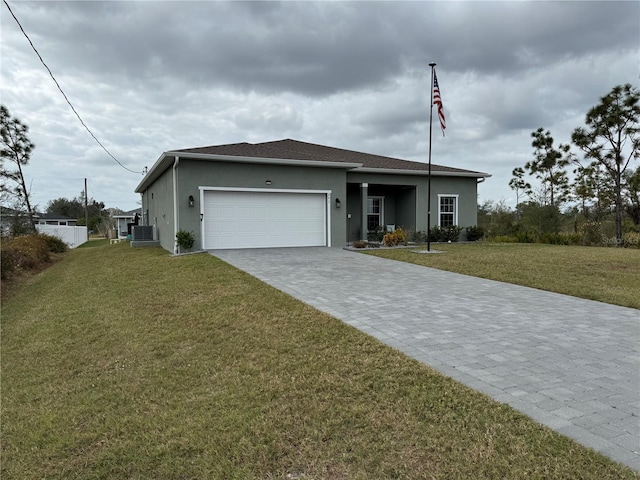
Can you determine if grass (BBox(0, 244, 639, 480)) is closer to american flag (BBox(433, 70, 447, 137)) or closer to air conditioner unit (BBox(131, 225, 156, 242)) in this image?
american flag (BBox(433, 70, 447, 137))

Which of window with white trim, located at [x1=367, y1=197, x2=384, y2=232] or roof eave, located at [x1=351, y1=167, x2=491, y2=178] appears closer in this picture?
roof eave, located at [x1=351, y1=167, x2=491, y2=178]

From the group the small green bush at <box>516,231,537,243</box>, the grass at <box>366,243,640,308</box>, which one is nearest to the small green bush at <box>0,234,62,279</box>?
the grass at <box>366,243,640,308</box>

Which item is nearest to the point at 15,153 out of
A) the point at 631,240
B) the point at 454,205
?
the point at 454,205

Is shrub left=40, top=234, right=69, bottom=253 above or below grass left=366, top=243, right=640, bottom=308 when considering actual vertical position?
above

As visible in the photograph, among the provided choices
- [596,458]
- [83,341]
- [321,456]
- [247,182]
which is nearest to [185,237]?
[247,182]

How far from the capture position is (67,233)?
26.6m

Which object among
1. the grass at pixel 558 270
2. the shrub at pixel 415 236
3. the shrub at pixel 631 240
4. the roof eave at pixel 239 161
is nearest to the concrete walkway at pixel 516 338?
the grass at pixel 558 270

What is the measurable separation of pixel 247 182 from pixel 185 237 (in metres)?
2.89

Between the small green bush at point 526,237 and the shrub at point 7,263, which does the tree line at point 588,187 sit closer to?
the small green bush at point 526,237

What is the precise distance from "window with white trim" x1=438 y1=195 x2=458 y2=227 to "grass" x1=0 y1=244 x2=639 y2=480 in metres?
14.3

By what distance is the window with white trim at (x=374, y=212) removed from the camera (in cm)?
1878

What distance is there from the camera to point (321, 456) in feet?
7.77

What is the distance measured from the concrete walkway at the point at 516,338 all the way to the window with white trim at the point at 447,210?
10.2 metres

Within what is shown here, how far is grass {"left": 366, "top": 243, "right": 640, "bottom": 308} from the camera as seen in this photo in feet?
22.3
